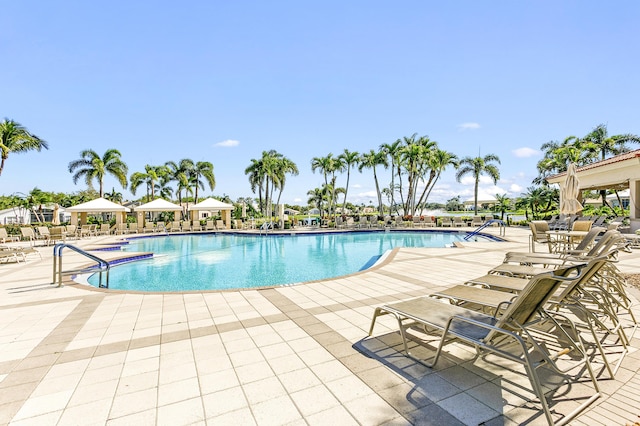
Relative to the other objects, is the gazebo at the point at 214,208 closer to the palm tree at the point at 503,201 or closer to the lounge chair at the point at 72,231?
the lounge chair at the point at 72,231

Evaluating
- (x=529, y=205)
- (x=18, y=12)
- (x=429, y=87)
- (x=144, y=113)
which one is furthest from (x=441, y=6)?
(x=529, y=205)

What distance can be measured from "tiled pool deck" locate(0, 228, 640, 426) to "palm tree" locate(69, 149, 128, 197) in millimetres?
25403

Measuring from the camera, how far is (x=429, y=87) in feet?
48.5

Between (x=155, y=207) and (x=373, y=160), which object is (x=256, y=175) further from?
(x=373, y=160)

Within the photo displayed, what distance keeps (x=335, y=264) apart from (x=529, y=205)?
2248cm

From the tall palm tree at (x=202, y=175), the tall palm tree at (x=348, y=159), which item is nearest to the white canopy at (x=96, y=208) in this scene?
the tall palm tree at (x=202, y=175)

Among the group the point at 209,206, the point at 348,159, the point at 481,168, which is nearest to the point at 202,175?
the point at 209,206

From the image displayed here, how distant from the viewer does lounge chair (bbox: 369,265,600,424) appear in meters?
1.87

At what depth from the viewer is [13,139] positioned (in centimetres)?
1533

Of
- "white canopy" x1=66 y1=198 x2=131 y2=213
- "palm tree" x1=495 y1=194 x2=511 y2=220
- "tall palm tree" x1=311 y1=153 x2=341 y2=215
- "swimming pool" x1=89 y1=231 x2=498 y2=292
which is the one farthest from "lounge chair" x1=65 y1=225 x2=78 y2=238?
"palm tree" x1=495 y1=194 x2=511 y2=220

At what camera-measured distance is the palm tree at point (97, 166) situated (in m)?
25.1

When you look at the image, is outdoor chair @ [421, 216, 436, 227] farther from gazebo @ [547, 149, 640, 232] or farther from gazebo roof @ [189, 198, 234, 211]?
gazebo roof @ [189, 198, 234, 211]

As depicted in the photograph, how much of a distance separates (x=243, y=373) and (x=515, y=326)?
7.31 ft

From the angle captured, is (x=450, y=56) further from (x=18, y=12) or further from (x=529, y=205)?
(x=529, y=205)
